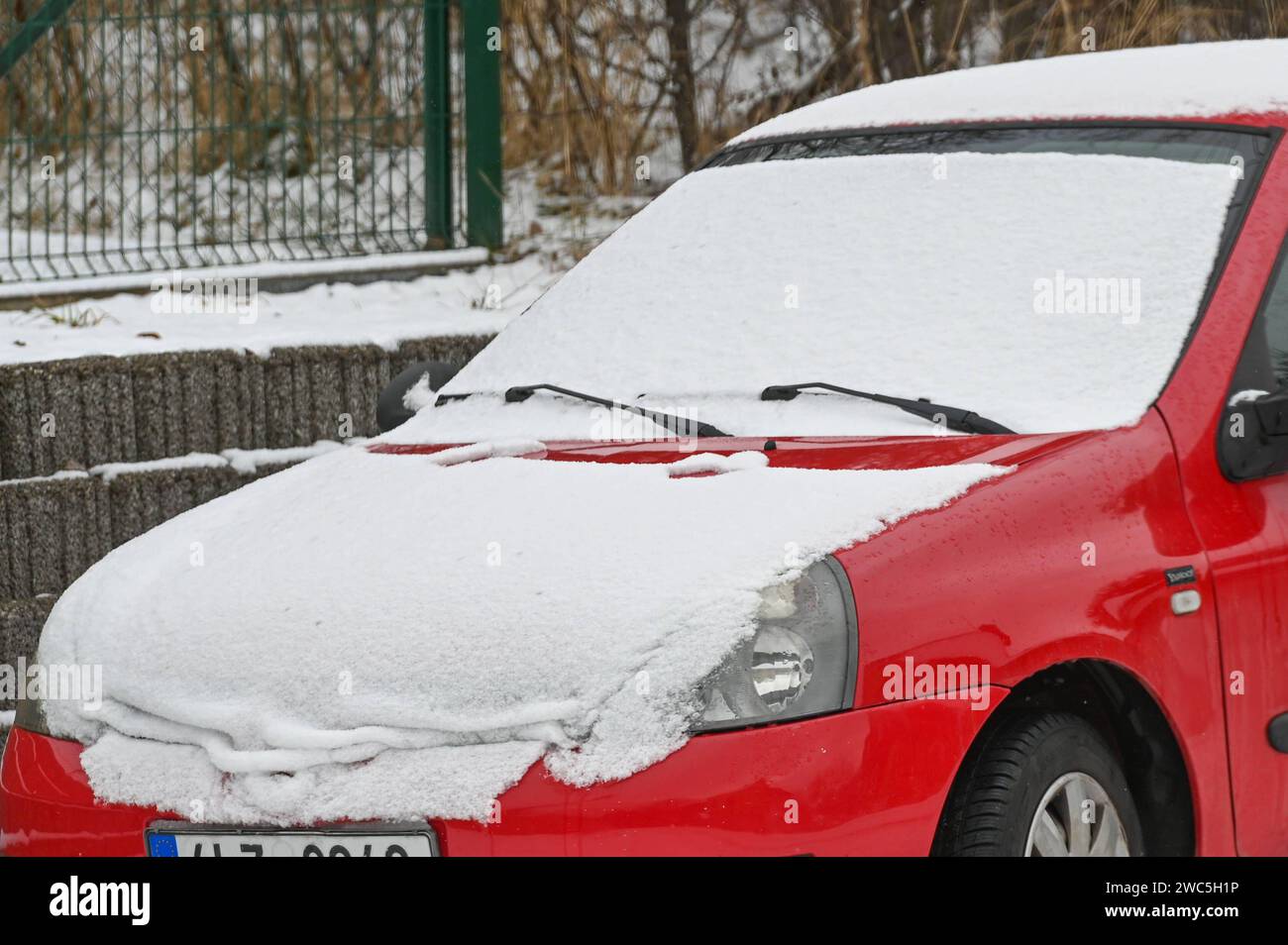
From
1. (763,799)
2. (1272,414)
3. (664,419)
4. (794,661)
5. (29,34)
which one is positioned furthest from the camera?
(29,34)

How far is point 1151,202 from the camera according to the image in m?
3.53

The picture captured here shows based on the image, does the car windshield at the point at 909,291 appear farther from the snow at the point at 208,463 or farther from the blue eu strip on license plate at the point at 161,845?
the snow at the point at 208,463

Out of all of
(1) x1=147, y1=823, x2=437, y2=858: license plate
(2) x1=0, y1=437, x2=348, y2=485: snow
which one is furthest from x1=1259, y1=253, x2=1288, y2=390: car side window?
(2) x1=0, y1=437, x2=348, y2=485: snow

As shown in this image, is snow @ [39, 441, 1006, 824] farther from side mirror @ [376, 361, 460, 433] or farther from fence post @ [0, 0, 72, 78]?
fence post @ [0, 0, 72, 78]

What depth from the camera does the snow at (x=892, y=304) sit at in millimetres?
3330

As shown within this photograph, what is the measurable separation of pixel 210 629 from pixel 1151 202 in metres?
1.86

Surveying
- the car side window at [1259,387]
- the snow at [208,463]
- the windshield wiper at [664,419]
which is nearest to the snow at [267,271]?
the snow at [208,463]

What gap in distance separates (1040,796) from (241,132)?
4.99 m

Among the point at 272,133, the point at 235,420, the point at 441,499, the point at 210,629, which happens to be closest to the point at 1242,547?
the point at 441,499

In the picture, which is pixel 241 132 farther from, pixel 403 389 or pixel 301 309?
pixel 403 389

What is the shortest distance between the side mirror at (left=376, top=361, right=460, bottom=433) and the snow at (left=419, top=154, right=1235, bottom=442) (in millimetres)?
214

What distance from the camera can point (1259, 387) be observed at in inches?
131

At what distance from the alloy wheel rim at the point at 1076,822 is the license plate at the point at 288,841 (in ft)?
2.99

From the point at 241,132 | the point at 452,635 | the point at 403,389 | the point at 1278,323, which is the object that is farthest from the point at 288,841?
the point at 241,132
